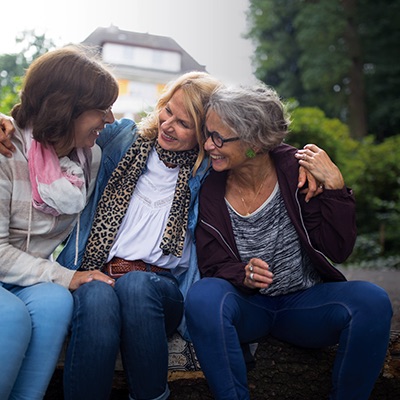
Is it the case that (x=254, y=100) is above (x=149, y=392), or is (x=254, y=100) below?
above

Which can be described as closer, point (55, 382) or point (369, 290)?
point (369, 290)

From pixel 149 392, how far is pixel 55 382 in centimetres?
61

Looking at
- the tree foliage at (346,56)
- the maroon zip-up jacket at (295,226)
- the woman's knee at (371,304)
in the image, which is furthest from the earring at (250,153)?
the tree foliage at (346,56)

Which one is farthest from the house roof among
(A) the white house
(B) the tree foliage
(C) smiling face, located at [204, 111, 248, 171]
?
(B) the tree foliage

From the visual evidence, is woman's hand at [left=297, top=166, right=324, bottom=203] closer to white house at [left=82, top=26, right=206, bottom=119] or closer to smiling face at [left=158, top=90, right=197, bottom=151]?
smiling face at [left=158, top=90, right=197, bottom=151]

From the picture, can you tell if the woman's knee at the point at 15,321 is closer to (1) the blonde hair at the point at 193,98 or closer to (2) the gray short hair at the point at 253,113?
(1) the blonde hair at the point at 193,98

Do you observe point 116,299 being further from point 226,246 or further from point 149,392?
point 226,246

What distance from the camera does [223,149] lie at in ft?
8.67

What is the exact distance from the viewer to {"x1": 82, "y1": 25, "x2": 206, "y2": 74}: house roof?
195 inches

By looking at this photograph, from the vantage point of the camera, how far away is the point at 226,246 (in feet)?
8.66

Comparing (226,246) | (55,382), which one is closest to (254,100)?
(226,246)

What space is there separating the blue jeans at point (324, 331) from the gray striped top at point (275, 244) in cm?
18

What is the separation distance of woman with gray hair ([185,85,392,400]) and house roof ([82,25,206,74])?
2.06 m

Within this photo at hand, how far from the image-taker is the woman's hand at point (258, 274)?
2.42 metres
